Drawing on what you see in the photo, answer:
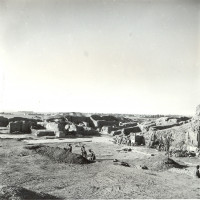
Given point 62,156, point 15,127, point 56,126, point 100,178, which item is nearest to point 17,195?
point 100,178

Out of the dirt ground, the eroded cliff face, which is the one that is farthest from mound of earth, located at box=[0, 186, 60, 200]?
the eroded cliff face

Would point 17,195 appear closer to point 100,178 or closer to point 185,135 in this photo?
point 100,178

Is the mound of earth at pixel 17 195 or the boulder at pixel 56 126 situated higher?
the boulder at pixel 56 126

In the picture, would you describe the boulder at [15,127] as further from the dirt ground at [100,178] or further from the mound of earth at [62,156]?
the dirt ground at [100,178]

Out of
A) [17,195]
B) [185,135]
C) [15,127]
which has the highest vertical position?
[185,135]

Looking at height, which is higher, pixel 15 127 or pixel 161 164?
pixel 15 127

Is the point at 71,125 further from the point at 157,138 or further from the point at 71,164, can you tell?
the point at 71,164

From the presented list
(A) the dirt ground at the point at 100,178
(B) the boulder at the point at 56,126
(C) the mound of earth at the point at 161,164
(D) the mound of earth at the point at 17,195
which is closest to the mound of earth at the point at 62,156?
(A) the dirt ground at the point at 100,178

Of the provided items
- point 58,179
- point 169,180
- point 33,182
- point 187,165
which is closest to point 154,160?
point 187,165
